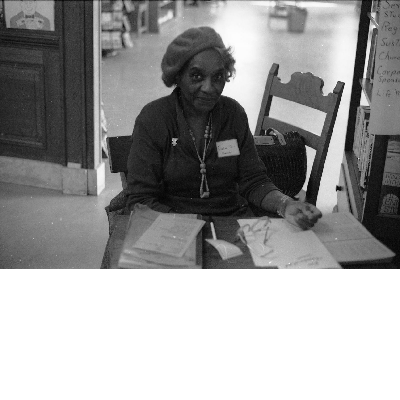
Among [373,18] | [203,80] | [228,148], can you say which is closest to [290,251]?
[228,148]

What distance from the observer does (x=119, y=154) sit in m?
1.55

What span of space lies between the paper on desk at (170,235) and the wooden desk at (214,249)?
0.03 metres

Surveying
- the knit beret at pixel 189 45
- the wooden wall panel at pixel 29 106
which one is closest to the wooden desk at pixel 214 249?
the wooden wall panel at pixel 29 106

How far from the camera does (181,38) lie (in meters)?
1.41

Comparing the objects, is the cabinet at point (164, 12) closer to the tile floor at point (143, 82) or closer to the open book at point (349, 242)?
the tile floor at point (143, 82)

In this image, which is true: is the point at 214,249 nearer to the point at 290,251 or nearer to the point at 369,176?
the point at 290,251

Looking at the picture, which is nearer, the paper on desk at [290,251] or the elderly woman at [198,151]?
the paper on desk at [290,251]

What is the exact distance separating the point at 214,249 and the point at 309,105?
849 mm

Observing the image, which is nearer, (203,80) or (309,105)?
(203,80)

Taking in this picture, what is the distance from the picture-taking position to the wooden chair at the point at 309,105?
1642 millimetres

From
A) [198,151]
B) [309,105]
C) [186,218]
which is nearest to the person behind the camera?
[186,218]
